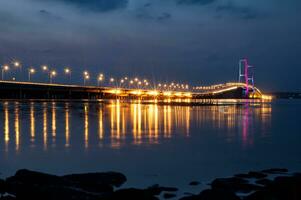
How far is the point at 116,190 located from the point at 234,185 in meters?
3.15

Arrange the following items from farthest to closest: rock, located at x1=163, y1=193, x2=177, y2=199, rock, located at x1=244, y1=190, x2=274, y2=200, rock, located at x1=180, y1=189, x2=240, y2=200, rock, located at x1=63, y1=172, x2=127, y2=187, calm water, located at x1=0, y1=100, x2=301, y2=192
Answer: calm water, located at x1=0, y1=100, x2=301, y2=192
rock, located at x1=63, y1=172, x2=127, y2=187
rock, located at x1=163, y1=193, x2=177, y2=199
rock, located at x1=180, y1=189, x2=240, y2=200
rock, located at x1=244, y1=190, x2=274, y2=200

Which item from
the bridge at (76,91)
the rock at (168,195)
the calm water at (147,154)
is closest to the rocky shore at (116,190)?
the rock at (168,195)

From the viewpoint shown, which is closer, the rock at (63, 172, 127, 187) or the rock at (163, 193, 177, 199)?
the rock at (163, 193, 177, 199)

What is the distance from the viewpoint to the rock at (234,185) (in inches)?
395

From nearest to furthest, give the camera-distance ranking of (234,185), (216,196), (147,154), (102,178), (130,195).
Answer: (216,196), (130,195), (234,185), (102,178), (147,154)

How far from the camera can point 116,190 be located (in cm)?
991

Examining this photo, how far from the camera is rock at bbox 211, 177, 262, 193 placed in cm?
1002

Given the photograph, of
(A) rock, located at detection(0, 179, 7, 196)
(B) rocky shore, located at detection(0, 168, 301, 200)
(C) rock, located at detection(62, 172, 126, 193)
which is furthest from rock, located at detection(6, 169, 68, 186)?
(C) rock, located at detection(62, 172, 126, 193)

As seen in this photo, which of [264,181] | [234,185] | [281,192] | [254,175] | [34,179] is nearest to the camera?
[281,192]

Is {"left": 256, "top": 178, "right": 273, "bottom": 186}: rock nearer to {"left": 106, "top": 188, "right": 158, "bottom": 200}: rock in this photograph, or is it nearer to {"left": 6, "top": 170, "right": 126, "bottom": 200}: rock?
{"left": 106, "top": 188, "right": 158, "bottom": 200}: rock

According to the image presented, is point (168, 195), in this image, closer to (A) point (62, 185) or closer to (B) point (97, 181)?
(B) point (97, 181)

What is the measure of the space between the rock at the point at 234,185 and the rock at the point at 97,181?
107 inches

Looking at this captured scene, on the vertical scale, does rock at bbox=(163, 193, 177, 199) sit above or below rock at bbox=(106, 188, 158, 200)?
below

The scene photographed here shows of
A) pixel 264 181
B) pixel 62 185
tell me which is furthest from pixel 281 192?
pixel 62 185
